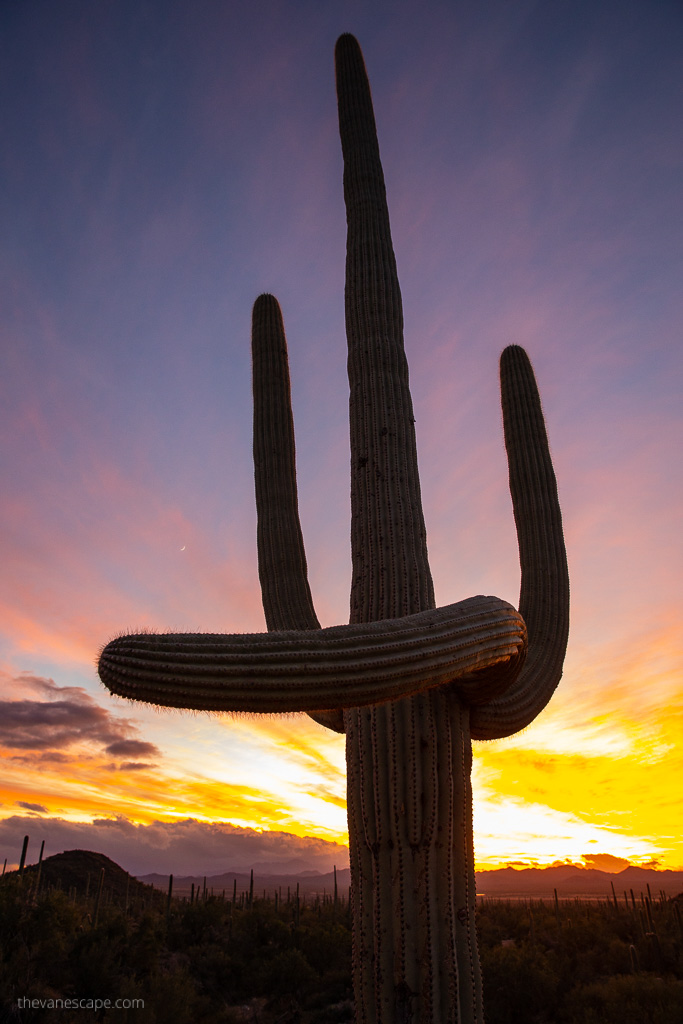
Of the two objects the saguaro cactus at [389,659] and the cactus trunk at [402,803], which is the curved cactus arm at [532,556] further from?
the cactus trunk at [402,803]

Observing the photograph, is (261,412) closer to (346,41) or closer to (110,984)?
(346,41)

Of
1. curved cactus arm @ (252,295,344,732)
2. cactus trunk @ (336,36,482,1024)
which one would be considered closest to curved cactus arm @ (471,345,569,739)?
cactus trunk @ (336,36,482,1024)

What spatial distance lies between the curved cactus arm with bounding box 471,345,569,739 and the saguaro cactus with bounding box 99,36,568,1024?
0.05 feet

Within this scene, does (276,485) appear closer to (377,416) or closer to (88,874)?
(377,416)

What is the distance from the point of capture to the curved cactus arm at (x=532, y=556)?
4289mm

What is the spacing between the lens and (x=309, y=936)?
15.7 m

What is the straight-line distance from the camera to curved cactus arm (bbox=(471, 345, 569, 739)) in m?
4.29

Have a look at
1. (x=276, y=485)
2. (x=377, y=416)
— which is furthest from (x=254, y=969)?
(x=377, y=416)

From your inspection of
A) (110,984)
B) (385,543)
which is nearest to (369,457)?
(385,543)

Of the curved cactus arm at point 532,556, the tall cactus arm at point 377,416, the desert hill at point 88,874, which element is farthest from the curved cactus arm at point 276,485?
the desert hill at point 88,874

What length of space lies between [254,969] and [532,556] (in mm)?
13251

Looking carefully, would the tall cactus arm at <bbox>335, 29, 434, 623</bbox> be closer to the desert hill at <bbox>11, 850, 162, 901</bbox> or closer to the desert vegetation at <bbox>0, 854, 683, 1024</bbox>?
the desert vegetation at <bbox>0, 854, 683, 1024</bbox>

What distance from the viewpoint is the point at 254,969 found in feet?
45.6

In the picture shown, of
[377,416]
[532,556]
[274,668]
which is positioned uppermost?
[377,416]
